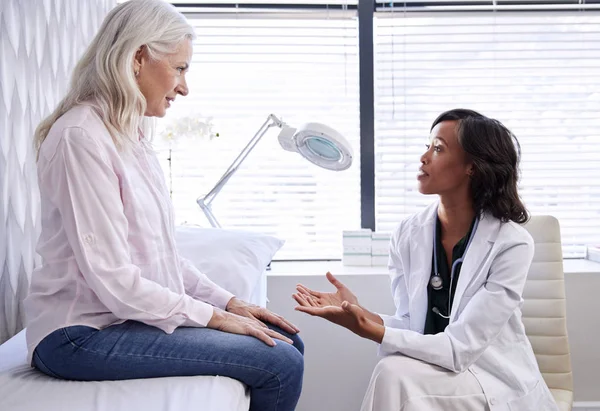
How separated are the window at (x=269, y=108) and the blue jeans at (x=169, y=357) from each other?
4.80ft

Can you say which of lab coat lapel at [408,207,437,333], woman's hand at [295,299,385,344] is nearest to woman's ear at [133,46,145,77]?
woman's hand at [295,299,385,344]

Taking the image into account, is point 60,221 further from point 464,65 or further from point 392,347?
point 464,65

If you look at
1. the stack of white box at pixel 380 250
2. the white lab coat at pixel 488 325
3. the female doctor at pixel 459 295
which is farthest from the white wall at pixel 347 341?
the white lab coat at pixel 488 325

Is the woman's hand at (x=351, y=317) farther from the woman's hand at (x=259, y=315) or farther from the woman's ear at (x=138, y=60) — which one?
the woman's ear at (x=138, y=60)

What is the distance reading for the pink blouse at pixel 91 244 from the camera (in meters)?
1.28

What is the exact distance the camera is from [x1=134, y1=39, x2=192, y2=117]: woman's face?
4.88ft

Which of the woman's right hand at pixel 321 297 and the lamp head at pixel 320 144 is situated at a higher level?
the lamp head at pixel 320 144

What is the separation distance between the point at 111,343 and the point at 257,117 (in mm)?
1686

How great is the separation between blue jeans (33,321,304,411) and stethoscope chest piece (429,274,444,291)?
0.56 m

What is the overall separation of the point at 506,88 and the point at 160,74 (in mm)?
1803

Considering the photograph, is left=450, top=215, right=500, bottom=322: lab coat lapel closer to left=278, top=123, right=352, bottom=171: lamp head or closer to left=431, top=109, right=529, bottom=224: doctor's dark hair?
left=431, top=109, right=529, bottom=224: doctor's dark hair

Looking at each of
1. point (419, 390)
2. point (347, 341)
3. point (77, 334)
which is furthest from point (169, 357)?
point (347, 341)

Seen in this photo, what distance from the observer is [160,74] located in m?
1.51

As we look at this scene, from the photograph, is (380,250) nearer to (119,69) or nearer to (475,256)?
(475,256)
